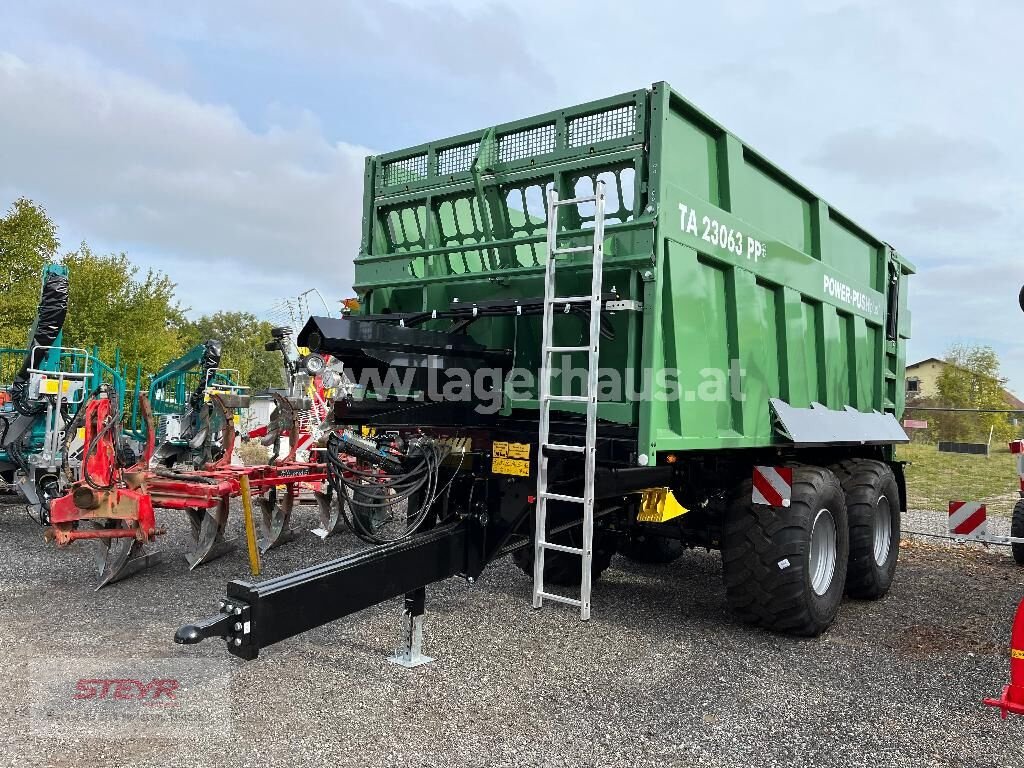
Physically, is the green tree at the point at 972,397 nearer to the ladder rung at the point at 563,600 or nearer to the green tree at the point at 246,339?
the ladder rung at the point at 563,600

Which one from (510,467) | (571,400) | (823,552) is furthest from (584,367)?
(823,552)

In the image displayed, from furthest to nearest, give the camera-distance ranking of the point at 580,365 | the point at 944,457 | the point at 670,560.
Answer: the point at 944,457 < the point at 670,560 < the point at 580,365

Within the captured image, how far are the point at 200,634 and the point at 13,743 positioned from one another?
3.77 ft

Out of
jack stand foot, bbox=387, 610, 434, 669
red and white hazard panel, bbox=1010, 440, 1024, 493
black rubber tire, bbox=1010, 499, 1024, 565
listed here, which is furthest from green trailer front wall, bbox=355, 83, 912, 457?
black rubber tire, bbox=1010, 499, 1024, 565

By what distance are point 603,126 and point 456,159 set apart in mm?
1099

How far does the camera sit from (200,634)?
289 cm

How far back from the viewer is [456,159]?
16.7 feet

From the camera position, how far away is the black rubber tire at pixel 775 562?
489 centimetres

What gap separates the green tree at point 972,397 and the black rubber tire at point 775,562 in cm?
2171

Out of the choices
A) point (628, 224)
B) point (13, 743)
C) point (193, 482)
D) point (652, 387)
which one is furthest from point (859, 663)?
point (193, 482)

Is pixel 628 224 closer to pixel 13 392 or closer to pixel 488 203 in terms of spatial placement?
pixel 488 203

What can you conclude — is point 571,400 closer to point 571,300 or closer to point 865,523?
point 571,300

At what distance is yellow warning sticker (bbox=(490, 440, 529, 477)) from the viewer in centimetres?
429

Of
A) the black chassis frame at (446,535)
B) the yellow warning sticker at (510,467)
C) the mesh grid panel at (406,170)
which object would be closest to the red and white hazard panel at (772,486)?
the black chassis frame at (446,535)
